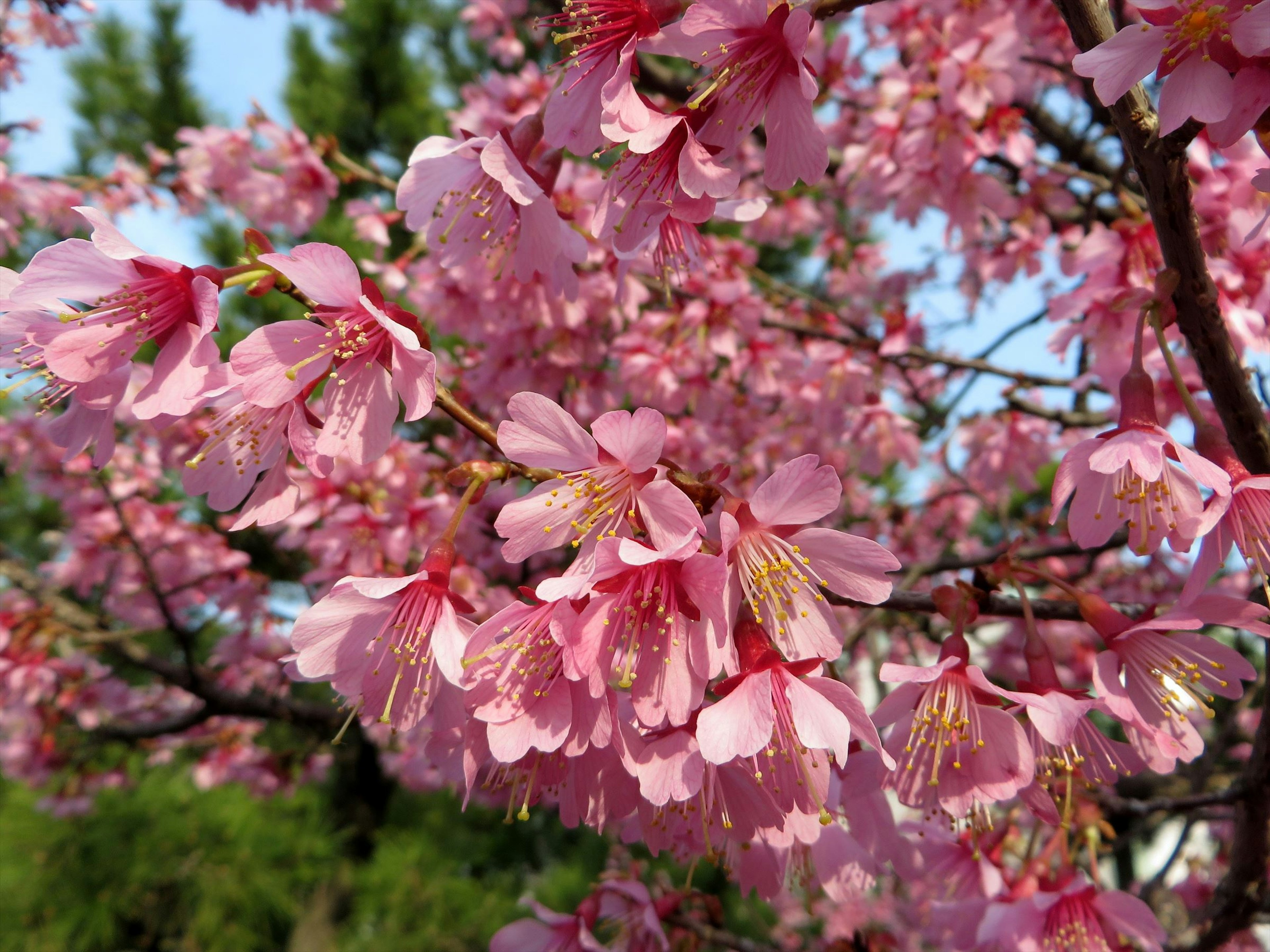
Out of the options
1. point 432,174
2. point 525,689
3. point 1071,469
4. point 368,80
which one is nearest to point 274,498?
point 525,689

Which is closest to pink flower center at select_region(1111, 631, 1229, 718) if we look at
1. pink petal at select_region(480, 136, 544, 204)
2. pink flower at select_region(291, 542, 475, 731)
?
pink flower at select_region(291, 542, 475, 731)

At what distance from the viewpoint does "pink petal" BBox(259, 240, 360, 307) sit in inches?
31.2

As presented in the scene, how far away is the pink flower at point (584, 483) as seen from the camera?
2.49ft

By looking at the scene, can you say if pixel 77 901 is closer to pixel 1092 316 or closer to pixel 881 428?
pixel 881 428

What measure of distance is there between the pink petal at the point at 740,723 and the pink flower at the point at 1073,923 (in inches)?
27.4

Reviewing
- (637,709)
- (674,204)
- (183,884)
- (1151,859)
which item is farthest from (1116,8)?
(1151,859)

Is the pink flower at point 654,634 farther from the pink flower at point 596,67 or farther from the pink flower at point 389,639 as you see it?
the pink flower at point 596,67

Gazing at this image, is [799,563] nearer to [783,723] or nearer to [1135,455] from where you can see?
[783,723]

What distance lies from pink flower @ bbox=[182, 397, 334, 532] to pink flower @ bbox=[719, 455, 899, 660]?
1.65ft

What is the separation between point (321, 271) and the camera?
81 cm

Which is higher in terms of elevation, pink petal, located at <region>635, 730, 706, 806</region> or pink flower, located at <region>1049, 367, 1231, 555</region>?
A: pink flower, located at <region>1049, 367, 1231, 555</region>

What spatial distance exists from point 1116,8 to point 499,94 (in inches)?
81.1

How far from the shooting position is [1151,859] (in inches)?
291

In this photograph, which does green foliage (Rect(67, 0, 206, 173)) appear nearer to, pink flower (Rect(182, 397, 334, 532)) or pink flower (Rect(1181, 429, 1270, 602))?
pink flower (Rect(182, 397, 334, 532))
